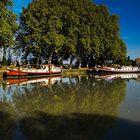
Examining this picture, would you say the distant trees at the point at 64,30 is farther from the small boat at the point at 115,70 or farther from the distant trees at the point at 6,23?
the distant trees at the point at 6,23

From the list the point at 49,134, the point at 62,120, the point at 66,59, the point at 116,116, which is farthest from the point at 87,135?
the point at 66,59

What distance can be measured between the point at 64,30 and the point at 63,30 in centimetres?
19

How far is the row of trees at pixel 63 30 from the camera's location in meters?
55.8

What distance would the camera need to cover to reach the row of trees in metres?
55.8

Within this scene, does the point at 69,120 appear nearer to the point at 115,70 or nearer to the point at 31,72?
the point at 31,72

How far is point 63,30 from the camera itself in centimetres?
6109

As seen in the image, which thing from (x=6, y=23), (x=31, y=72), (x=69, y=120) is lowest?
(x=69, y=120)

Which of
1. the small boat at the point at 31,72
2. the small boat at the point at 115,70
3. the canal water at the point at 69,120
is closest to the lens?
the canal water at the point at 69,120

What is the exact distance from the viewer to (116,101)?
1828 centimetres

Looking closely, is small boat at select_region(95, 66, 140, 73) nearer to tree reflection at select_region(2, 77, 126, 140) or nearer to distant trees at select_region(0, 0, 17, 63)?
distant trees at select_region(0, 0, 17, 63)

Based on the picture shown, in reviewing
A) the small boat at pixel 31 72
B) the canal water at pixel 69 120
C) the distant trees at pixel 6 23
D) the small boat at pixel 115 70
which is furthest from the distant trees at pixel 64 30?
the canal water at pixel 69 120

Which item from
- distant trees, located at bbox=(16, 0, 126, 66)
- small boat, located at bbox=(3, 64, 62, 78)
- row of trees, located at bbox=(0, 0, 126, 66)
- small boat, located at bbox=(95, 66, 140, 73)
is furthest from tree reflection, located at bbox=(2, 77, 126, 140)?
small boat, located at bbox=(95, 66, 140, 73)

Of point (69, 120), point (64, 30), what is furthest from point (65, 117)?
point (64, 30)

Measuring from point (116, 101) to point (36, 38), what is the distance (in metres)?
37.9
